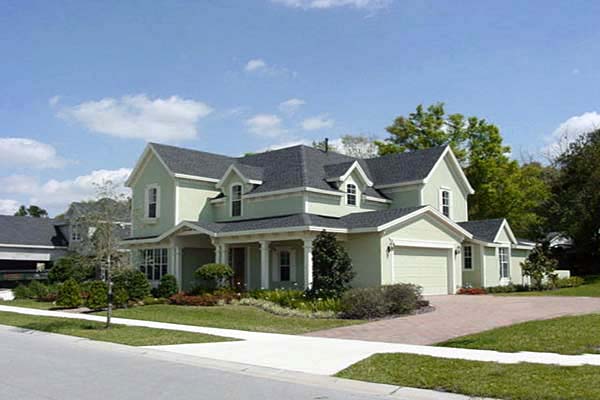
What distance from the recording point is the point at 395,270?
2714cm

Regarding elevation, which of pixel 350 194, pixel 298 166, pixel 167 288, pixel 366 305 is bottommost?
pixel 366 305

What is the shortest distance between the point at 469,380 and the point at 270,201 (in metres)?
21.9

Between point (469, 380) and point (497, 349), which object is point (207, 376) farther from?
point (497, 349)

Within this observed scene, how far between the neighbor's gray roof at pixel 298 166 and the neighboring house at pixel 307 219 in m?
0.08

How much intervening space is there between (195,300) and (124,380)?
1529 centimetres

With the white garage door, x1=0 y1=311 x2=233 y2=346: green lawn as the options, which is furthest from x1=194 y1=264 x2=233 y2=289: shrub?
the white garage door

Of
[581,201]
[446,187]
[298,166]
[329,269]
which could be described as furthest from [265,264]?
[581,201]

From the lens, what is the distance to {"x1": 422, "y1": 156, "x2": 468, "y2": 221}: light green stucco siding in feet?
112

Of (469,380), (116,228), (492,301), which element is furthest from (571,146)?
(469,380)

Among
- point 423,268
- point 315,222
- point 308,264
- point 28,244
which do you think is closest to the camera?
point 308,264

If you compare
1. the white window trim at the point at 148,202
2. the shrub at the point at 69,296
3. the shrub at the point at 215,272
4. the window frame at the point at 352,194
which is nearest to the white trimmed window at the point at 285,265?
the shrub at the point at 215,272

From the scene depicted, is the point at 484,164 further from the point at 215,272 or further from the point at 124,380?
the point at 124,380

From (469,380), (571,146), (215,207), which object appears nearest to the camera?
(469,380)

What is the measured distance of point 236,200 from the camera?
33.5 m
